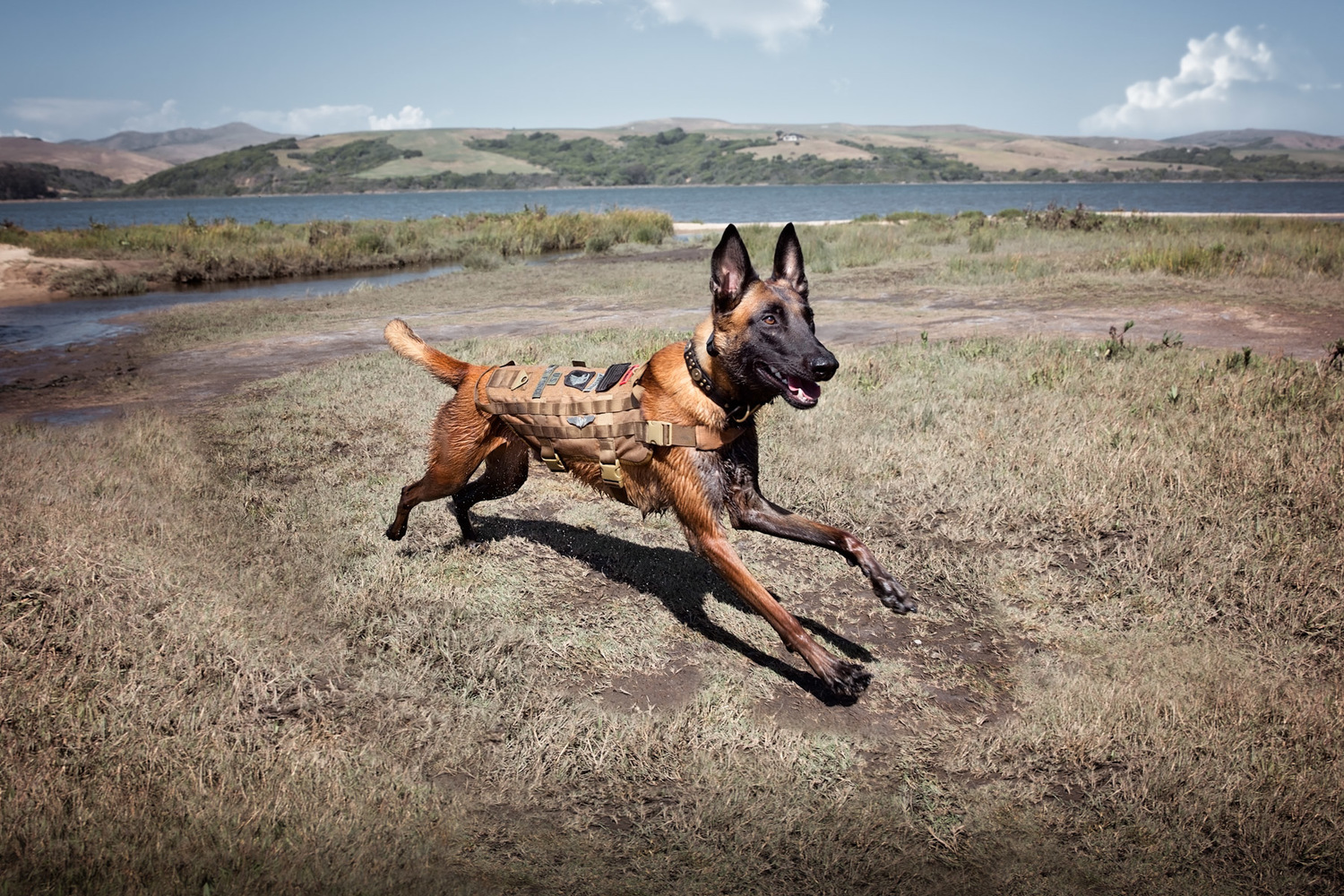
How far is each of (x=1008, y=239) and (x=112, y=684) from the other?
2421 centimetres

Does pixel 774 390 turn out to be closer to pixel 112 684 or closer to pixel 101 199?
pixel 112 684

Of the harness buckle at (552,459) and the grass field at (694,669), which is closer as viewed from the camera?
the grass field at (694,669)

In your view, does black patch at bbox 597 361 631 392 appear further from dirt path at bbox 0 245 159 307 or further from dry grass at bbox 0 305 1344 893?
dirt path at bbox 0 245 159 307

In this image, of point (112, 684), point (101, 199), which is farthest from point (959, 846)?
point (101, 199)

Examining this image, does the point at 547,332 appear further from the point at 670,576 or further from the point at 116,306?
the point at 116,306

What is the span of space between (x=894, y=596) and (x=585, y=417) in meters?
1.77

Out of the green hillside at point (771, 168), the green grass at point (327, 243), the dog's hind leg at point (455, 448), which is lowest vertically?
the dog's hind leg at point (455, 448)

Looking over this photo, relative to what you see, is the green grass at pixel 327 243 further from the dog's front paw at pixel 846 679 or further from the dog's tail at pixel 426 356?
the dog's front paw at pixel 846 679

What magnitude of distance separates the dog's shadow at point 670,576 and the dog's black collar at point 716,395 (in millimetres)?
1293

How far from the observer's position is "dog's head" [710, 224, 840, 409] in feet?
11.3

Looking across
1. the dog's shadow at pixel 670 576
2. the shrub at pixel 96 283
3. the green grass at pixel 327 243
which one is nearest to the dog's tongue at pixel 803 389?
the dog's shadow at pixel 670 576

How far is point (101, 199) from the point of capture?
140 meters

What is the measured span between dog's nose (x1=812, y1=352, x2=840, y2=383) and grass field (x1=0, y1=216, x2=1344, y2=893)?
1.55 meters

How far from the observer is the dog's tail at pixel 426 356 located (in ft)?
15.5
